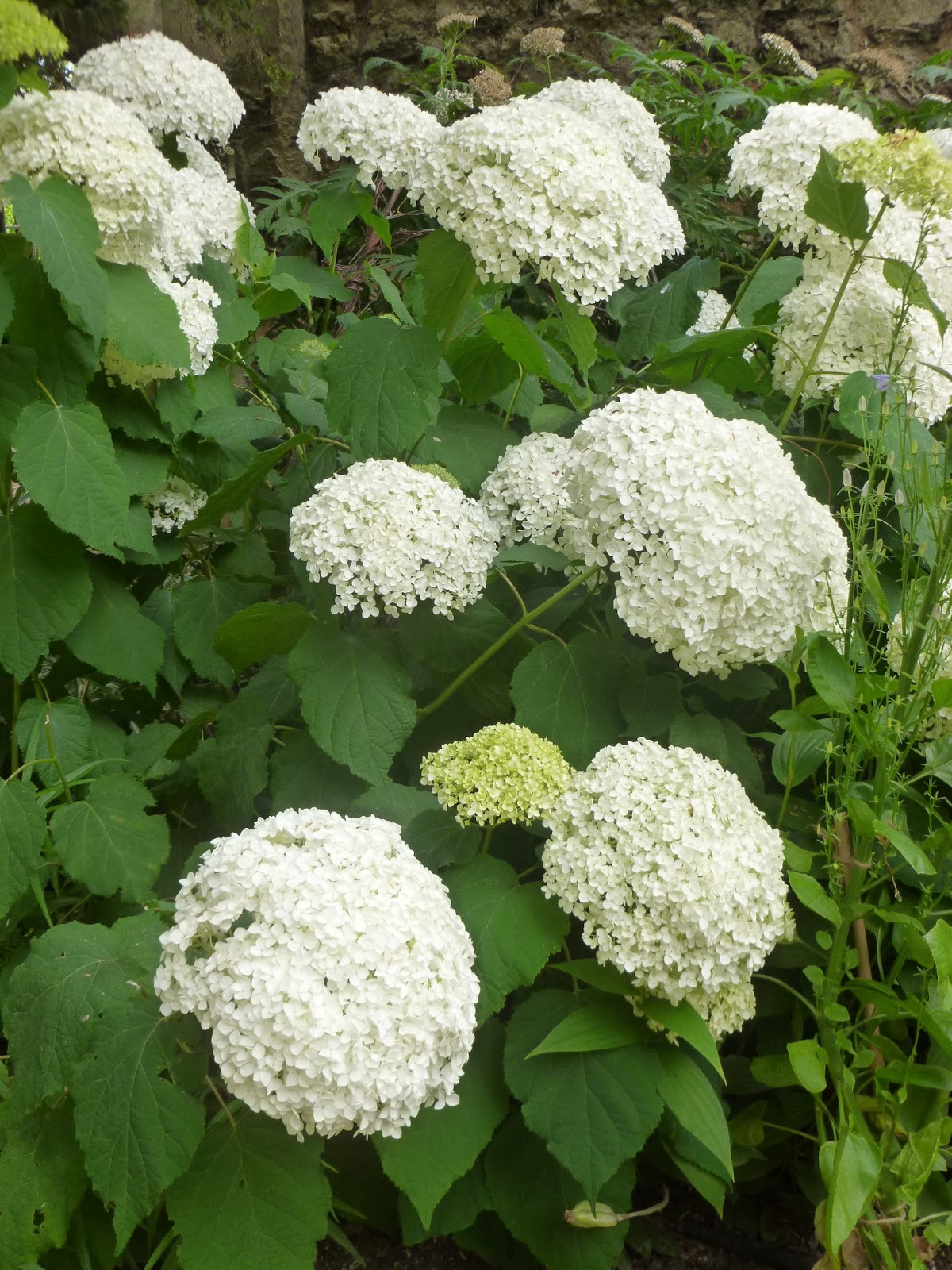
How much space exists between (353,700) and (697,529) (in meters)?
0.68

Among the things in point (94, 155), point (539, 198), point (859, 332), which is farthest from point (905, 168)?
point (94, 155)

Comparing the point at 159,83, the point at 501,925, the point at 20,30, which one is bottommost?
the point at 501,925

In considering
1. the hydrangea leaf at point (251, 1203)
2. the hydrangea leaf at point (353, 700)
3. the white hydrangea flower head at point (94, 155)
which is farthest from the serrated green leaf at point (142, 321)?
the hydrangea leaf at point (251, 1203)

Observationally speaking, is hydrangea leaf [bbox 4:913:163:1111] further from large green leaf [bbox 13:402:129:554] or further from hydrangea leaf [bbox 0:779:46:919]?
large green leaf [bbox 13:402:129:554]

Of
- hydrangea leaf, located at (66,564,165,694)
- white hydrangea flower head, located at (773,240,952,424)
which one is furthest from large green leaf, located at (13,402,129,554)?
white hydrangea flower head, located at (773,240,952,424)

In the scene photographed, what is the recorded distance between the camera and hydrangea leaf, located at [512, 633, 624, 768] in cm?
192

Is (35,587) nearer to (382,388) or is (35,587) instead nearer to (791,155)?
(382,388)

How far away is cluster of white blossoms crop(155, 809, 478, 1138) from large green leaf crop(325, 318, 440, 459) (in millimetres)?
846

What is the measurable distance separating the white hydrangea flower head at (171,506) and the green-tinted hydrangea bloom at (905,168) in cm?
157

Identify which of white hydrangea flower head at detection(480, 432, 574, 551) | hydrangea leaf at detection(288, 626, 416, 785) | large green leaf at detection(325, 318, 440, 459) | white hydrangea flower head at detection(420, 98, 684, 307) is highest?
white hydrangea flower head at detection(420, 98, 684, 307)

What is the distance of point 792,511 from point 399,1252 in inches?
58.0

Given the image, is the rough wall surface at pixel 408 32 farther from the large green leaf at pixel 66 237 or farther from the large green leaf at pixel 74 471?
the large green leaf at pixel 74 471

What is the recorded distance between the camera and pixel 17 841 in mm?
1846

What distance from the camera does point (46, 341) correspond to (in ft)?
6.68
